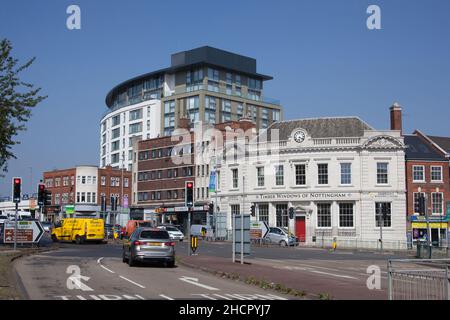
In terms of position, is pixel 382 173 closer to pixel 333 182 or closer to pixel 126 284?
pixel 333 182

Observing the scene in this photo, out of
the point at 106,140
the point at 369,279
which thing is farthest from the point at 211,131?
the point at 369,279

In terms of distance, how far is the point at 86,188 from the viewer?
104500 millimetres

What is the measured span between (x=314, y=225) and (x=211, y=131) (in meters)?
26.9

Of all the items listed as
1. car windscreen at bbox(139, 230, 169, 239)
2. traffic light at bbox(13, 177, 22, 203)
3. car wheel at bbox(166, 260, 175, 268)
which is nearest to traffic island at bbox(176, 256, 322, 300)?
car wheel at bbox(166, 260, 175, 268)

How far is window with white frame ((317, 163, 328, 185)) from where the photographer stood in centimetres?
6278

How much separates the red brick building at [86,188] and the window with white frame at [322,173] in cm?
4706

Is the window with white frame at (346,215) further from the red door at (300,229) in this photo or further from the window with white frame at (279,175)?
the window with white frame at (279,175)

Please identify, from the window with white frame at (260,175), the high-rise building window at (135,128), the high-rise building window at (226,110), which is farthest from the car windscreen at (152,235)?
the high-rise building window at (135,128)

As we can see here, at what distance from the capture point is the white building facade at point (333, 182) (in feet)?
200

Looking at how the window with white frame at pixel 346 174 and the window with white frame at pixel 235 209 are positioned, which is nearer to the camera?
the window with white frame at pixel 346 174

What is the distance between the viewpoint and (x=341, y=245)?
59.9 metres

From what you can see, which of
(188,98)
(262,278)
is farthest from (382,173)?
(188,98)

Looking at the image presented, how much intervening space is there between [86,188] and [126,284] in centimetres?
8877

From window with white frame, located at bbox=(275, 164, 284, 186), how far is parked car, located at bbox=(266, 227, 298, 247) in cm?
694
